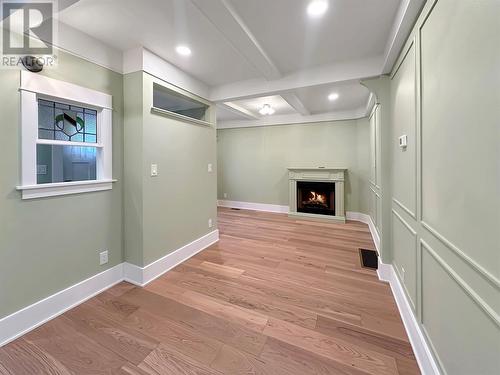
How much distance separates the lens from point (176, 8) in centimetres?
168

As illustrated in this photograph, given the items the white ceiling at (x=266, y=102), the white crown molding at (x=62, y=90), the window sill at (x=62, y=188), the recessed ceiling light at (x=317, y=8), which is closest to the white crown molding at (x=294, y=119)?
the white ceiling at (x=266, y=102)

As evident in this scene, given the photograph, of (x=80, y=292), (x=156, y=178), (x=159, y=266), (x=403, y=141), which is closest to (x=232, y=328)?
(x=159, y=266)

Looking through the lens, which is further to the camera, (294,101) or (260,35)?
(294,101)

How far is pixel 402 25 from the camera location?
1.63 meters

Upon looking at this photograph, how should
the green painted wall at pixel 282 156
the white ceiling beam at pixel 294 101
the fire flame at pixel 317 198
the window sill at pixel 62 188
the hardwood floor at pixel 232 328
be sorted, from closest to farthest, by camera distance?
the hardwood floor at pixel 232 328 < the window sill at pixel 62 188 < the white ceiling beam at pixel 294 101 < the green painted wall at pixel 282 156 < the fire flame at pixel 317 198

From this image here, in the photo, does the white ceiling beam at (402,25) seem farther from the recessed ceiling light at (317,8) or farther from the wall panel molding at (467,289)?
the wall panel molding at (467,289)

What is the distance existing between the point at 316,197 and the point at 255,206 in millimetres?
1721

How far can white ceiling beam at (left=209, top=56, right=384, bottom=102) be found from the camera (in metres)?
2.44

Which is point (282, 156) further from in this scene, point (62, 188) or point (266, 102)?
point (62, 188)

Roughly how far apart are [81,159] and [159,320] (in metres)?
1.80

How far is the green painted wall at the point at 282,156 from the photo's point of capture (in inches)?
198

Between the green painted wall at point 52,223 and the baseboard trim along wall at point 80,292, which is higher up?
the green painted wall at point 52,223

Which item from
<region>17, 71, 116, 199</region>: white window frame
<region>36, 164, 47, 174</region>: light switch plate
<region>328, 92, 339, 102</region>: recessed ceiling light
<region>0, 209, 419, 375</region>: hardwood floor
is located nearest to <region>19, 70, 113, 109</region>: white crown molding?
<region>17, 71, 116, 199</region>: white window frame

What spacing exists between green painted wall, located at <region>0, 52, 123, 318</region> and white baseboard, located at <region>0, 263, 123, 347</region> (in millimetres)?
51
